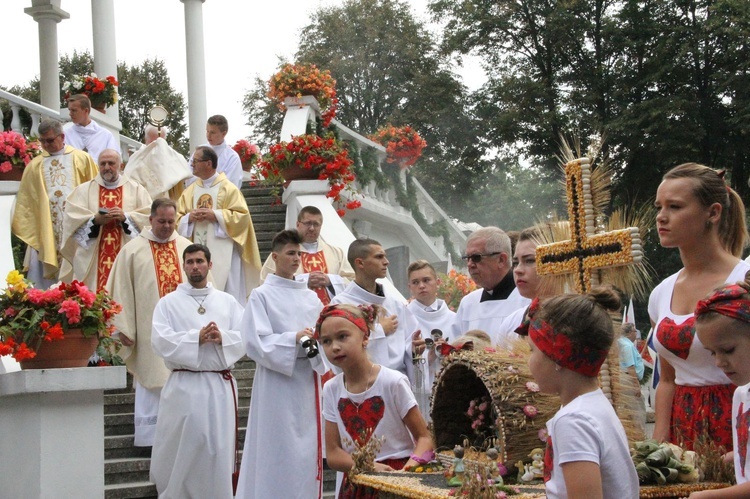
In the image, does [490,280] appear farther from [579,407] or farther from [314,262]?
[314,262]

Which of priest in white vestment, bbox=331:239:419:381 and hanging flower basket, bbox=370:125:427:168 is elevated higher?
hanging flower basket, bbox=370:125:427:168

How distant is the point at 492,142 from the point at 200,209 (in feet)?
68.5

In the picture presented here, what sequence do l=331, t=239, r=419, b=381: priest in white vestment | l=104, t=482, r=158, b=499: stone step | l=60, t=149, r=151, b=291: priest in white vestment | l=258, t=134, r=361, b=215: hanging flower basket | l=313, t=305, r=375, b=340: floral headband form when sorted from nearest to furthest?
l=313, t=305, r=375, b=340: floral headband < l=331, t=239, r=419, b=381: priest in white vestment < l=104, t=482, r=158, b=499: stone step < l=60, t=149, r=151, b=291: priest in white vestment < l=258, t=134, r=361, b=215: hanging flower basket

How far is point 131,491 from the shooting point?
8992 mm

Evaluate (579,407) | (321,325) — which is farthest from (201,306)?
(579,407)

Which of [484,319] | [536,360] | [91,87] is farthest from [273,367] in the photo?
[91,87]

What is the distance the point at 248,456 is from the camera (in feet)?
27.1

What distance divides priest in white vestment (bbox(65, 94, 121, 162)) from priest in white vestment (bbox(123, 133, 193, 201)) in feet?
3.85

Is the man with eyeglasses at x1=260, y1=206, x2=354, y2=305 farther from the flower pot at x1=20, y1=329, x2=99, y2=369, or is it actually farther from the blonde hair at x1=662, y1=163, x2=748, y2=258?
the blonde hair at x1=662, y1=163, x2=748, y2=258

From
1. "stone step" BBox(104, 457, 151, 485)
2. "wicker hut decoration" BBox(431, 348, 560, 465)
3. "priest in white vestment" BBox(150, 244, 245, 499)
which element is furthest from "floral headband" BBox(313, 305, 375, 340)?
"stone step" BBox(104, 457, 151, 485)

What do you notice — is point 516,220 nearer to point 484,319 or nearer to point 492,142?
point 492,142

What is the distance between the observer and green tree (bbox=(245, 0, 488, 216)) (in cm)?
3441

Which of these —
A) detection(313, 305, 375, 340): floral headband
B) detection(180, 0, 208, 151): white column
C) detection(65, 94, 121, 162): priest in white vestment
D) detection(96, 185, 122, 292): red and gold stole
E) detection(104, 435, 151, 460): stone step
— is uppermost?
detection(180, 0, 208, 151): white column

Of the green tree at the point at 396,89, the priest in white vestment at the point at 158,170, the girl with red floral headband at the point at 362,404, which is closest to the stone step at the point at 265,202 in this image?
the priest in white vestment at the point at 158,170
